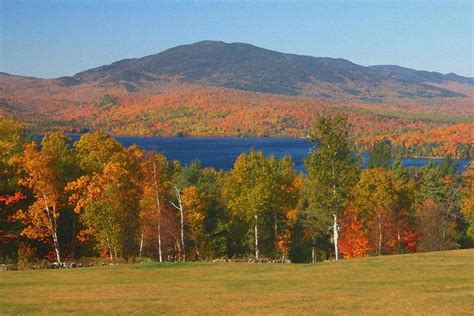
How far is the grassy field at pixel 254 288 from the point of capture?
72.1ft

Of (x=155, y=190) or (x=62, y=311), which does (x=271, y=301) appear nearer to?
(x=62, y=311)

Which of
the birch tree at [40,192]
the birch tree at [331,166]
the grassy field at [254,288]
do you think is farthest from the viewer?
the birch tree at [331,166]

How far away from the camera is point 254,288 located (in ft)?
87.9

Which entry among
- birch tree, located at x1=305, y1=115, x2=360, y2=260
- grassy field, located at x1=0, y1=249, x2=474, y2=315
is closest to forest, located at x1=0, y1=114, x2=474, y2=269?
birch tree, located at x1=305, y1=115, x2=360, y2=260

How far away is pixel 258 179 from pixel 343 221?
12209 mm

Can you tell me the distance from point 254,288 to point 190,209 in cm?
2844

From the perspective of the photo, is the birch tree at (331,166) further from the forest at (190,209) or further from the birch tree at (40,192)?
the birch tree at (40,192)

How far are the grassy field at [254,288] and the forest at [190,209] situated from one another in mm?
8967

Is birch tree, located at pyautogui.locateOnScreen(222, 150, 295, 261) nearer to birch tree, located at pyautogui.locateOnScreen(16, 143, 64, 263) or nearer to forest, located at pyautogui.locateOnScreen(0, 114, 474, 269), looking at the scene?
forest, located at pyautogui.locateOnScreen(0, 114, 474, 269)

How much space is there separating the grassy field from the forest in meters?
8.97

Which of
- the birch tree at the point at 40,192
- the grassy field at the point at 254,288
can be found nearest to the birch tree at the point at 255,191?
the birch tree at the point at 40,192

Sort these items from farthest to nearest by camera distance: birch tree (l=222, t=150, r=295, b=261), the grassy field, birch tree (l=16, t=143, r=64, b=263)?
birch tree (l=222, t=150, r=295, b=261)
birch tree (l=16, t=143, r=64, b=263)
the grassy field

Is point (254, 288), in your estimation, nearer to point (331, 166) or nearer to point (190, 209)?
point (331, 166)

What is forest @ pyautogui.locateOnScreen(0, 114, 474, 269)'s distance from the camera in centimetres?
4575
